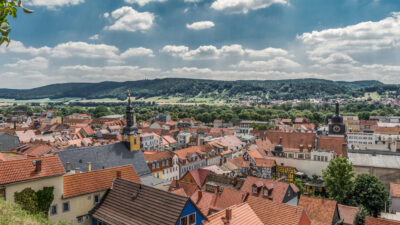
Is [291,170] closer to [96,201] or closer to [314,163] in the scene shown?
[314,163]

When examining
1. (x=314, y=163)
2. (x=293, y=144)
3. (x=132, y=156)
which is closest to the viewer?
(x=132, y=156)

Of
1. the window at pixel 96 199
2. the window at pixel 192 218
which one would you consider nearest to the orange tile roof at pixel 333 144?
the window at pixel 192 218

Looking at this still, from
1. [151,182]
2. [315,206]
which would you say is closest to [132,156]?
[151,182]

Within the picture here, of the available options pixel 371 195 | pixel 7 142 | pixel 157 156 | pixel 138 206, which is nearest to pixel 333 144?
pixel 371 195

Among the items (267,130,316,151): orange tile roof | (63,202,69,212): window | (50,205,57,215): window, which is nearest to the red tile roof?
(63,202,69,212): window

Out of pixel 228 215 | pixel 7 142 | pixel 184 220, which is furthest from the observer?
pixel 7 142

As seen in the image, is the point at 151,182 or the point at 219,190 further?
the point at 151,182

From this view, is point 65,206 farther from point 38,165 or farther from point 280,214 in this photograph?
point 280,214
